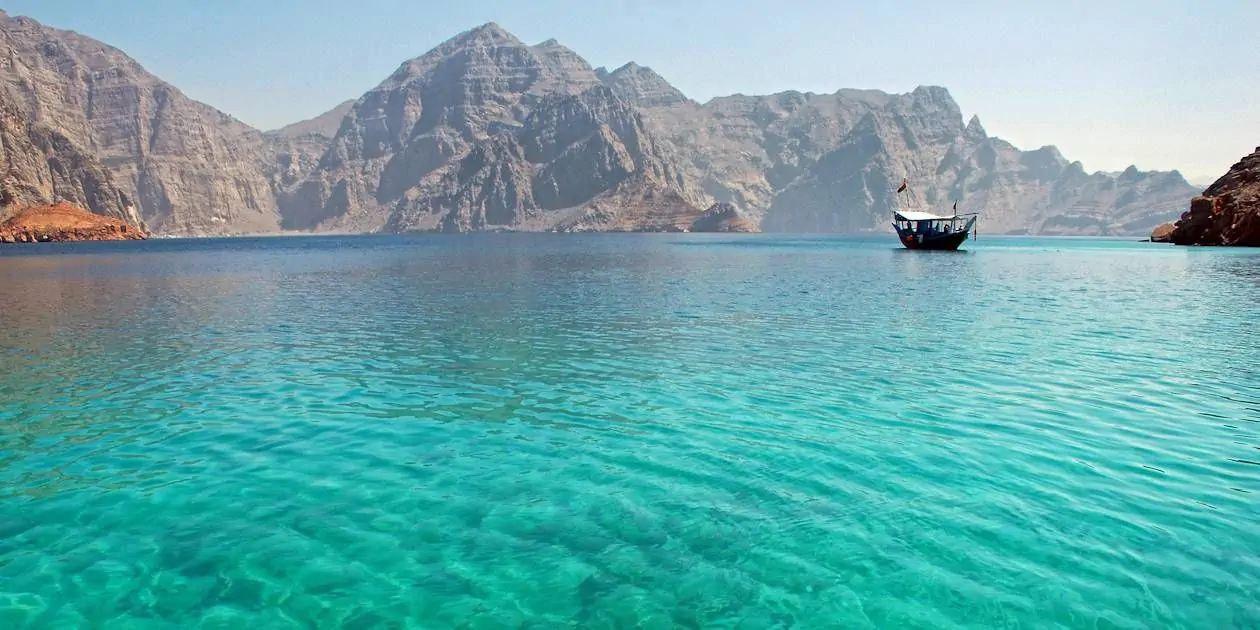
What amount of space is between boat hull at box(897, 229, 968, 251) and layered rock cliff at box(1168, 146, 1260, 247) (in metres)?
43.5

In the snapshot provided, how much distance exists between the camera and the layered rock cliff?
119 m

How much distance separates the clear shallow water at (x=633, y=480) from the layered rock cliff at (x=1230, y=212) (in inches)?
4621

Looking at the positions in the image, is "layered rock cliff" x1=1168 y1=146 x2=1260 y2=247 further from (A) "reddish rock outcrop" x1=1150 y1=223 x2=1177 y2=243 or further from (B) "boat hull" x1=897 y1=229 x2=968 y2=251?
(B) "boat hull" x1=897 y1=229 x2=968 y2=251

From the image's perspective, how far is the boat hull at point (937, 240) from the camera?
124312 millimetres

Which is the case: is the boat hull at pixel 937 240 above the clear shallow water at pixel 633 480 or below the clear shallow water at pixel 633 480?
above

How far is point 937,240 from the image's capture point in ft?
412

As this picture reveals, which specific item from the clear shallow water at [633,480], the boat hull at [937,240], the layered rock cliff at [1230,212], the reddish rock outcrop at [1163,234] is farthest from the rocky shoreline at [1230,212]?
the clear shallow water at [633,480]

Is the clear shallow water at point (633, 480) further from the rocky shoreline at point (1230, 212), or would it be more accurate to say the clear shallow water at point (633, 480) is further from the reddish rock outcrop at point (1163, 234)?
the reddish rock outcrop at point (1163, 234)

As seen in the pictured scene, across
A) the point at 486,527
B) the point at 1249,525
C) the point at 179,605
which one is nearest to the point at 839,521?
the point at 486,527

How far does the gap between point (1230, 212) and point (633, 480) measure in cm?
15257

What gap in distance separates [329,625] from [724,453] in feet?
27.7

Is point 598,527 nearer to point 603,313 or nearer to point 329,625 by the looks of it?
point 329,625

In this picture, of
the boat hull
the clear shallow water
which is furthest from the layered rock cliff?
the clear shallow water

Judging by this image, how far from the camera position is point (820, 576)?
9.73 m
